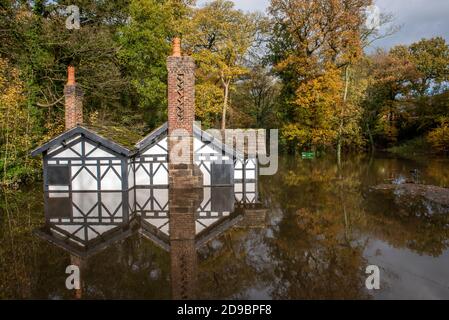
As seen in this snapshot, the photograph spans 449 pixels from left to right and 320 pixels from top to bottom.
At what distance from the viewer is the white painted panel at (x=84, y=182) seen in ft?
39.6

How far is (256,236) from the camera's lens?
24.9ft

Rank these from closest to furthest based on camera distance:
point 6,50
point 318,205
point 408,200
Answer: point 318,205
point 408,200
point 6,50

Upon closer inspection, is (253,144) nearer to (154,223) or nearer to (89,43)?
(154,223)

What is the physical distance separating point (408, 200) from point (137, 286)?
32.7 ft

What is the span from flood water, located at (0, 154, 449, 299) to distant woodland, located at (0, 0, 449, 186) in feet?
26.5

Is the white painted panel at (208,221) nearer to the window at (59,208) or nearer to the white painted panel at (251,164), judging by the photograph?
the window at (59,208)

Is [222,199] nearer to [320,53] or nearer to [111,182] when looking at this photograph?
[111,182]

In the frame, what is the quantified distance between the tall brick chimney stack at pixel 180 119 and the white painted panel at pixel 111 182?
6.23 feet

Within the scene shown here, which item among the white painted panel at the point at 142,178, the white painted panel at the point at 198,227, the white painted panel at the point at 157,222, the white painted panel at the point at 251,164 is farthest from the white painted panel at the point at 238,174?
the white painted panel at the point at 198,227

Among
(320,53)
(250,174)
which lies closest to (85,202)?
(250,174)

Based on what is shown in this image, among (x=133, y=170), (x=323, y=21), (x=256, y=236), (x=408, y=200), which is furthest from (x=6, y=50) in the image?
(x=323, y=21)

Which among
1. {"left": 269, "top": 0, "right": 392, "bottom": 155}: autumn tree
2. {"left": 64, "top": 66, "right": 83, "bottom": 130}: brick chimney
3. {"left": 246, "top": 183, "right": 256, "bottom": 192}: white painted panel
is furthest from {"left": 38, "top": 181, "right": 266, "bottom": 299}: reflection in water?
{"left": 269, "top": 0, "right": 392, "bottom": 155}: autumn tree

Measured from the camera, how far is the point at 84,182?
39.7ft

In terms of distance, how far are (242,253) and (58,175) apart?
851 centimetres
